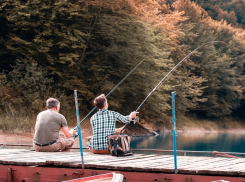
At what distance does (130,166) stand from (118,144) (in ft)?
3.00

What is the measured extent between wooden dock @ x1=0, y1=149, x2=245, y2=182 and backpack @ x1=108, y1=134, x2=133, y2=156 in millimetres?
97

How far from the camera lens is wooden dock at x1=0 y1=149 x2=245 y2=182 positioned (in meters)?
5.24

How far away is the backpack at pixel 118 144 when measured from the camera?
6.42 meters

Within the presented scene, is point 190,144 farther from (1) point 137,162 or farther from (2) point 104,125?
(1) point 137,162

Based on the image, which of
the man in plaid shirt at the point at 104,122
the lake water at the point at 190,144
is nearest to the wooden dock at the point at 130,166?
the man in plaid shirt at the point at 104,122

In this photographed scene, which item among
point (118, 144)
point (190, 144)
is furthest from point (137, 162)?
point (190, 144)

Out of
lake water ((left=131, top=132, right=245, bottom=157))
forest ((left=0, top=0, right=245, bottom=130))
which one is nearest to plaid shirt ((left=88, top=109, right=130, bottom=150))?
forest ((left=0, top=0, right=245, bottom=130))

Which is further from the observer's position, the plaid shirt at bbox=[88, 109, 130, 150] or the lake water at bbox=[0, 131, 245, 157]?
the lake water at bbox=[0, 131, 245, 157]

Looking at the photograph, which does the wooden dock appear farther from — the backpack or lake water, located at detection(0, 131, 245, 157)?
lake water, located at detection(0, 131, 245, 157)

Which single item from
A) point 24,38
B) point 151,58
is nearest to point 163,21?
point 151,58

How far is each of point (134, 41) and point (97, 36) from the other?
2.17m

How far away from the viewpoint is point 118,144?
6469 millimetres

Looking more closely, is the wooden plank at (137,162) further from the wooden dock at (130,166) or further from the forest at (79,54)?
the forest at (79,54)

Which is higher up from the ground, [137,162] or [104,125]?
[104,125]
